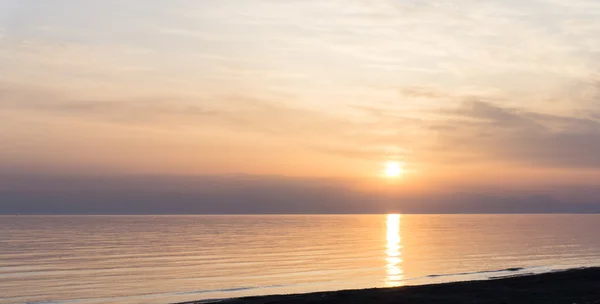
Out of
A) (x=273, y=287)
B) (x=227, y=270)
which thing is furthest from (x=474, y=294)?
(x=227, y=270)

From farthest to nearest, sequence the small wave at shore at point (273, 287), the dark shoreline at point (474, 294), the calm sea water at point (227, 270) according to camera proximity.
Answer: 1. the calm sea water at point (227, 270)
2. the small wave at shore at point (273, 287)
3. the dark shoreline at point (474, 294)

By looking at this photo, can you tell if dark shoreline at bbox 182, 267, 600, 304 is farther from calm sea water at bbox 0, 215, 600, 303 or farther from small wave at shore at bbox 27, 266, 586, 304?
calm sea water at bbox 0, 215, 600, 303

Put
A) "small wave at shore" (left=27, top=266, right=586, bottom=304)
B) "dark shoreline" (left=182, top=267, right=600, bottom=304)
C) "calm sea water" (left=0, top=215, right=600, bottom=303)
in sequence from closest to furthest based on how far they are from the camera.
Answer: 1. "dark shoreline" (left=182, top=267, right=600, bottom=304)
2. "small wave at shore" (left=27, top=266, right=586, bottom=304)
3. "calm sea water" (left=0, top=215, right=600, bottom=303)

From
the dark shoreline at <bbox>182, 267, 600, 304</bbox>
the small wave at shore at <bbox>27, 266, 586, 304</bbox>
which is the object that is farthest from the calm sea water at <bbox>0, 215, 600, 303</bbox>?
the dark shoreline at <bbox>182, 267, 600, 304</bbox>

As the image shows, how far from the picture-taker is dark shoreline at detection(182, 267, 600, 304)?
121ft

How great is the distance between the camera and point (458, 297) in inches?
1537

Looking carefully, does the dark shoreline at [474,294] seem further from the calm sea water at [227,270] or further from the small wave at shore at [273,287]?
the calm sea water at [227,270]

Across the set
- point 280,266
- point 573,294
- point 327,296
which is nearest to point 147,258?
point 280,266

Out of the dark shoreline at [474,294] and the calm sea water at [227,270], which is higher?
the calm sea water at [227,270]

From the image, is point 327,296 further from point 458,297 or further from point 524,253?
point 524,253

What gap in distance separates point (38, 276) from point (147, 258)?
22494mm

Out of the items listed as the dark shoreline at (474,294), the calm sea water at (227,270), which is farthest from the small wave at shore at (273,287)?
the dark shoreline at (474,294)

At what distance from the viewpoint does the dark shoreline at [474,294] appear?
36969mm

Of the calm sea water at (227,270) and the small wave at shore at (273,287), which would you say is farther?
the calm sea water at (227,270)
